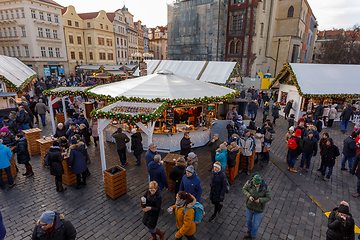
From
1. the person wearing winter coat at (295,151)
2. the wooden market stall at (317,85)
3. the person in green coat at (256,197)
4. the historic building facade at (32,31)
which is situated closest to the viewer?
the person in green coat at (256,197)

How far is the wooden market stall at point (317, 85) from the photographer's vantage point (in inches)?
556

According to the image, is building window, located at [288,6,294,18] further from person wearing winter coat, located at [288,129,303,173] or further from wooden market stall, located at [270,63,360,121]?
person wearing winter coat, located at [288,129,303,173]

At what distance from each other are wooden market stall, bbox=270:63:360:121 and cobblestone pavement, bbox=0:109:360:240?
7.88 metres

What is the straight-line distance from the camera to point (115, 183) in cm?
603

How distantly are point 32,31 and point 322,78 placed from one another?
1711 inches

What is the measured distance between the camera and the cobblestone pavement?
499 cm

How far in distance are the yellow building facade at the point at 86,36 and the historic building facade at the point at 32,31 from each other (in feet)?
12.4

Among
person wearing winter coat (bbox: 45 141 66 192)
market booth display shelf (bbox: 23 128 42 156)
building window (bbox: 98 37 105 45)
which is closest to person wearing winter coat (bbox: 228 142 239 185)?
person wearing winter coat (bbox: 45 141 66 192)

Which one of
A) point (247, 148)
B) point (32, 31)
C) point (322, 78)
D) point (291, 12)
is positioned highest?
point (291, 12)

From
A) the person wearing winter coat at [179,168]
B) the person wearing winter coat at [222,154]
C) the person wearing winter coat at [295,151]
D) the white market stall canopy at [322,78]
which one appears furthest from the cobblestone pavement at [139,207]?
the white market stall canopy at [322,78]

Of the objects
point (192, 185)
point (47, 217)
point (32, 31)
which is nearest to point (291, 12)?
point (192, 185)

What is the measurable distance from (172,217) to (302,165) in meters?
6.02

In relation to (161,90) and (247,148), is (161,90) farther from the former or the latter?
(247,148)

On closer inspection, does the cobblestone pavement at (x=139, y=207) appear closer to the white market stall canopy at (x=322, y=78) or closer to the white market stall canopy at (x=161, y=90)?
the white market stall canopy at (x=161, y=90)
